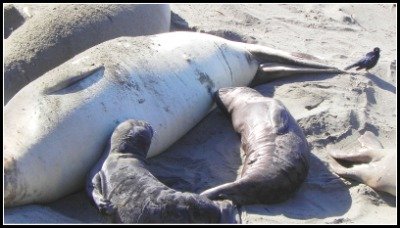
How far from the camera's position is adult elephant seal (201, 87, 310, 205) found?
4.73 meters

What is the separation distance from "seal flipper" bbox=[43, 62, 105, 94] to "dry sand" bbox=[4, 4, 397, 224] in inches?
29.5

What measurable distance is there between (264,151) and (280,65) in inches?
68.4

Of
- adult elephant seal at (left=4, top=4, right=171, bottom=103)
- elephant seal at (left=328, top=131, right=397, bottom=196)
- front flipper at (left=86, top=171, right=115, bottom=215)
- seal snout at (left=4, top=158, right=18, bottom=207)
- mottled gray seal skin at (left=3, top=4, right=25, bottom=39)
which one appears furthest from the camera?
mottled gray seal skin at (left=3, top=4, right=25, bottom=39)

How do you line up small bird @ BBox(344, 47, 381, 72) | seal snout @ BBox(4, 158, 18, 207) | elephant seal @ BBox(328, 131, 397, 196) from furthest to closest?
small bird @ BBox(344, 47, 381, 72)
elephant seal @ BBox(328, 131, 397, 196)
seal snout @ BBox(4, 158, 18, 207)

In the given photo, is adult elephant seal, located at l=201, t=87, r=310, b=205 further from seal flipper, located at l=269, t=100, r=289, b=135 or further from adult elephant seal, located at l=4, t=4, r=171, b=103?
adult elephant seal, located at l=4, t=4, r=171, b=103

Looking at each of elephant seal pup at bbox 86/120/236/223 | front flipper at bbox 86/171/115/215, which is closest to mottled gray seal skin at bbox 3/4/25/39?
elephant seal pup at bbox 86/120/236/223

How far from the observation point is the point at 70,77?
A: 514cm

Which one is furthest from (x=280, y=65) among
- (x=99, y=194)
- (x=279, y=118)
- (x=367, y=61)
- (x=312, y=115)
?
(x=99, y=194)

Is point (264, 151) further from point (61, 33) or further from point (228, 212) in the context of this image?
point (61, 33)

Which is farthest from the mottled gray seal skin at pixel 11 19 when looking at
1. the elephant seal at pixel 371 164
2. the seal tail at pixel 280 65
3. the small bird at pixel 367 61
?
the elephant seal at pixel 371 164

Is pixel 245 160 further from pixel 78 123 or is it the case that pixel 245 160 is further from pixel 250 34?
pixel 250 34

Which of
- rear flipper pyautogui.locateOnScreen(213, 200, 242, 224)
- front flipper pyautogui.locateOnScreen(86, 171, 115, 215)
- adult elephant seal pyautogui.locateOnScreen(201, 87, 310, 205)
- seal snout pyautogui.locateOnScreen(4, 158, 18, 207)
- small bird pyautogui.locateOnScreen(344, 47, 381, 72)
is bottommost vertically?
small bird pyautogui.locateOnScreen(344, 47, 381, 72)

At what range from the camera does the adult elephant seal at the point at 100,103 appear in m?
4.69

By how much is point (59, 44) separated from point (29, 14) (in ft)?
3.03
